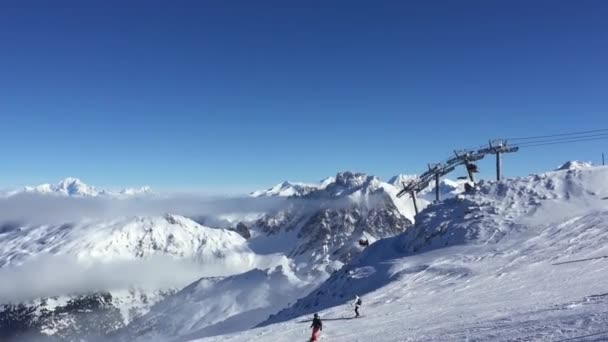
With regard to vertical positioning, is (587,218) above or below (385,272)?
above

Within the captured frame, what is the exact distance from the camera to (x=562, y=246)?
4728cm

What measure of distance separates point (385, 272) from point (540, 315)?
32.8 m

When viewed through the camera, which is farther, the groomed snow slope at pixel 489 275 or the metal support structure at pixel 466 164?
the metal support structure at pixel 466 164

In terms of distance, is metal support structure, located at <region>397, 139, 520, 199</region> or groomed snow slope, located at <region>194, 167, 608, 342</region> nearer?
groomed snow slope, located at <region>194, 167, 608, 342</region>

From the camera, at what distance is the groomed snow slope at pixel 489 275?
2395 cm

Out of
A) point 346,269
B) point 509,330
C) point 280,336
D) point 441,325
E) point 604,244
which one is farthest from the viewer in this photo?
point 346,269

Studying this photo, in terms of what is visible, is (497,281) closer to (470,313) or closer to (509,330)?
(470,313)

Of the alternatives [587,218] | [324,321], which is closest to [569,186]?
[587,218]

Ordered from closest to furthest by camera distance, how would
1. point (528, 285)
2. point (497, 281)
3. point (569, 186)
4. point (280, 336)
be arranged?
point (280, 336) < point (528, 285) < point (497, 281) < point (569, 186)

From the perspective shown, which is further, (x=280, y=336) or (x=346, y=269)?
(x=346, y=269)

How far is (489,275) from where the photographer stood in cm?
4262

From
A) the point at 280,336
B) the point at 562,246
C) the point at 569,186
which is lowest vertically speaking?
the point at 280,336

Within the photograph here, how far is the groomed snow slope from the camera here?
2395cm

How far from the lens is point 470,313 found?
28484mm
